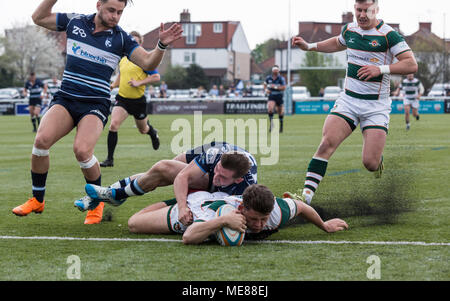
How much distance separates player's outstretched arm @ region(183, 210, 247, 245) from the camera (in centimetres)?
541

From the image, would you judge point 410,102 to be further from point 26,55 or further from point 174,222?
point 26,55

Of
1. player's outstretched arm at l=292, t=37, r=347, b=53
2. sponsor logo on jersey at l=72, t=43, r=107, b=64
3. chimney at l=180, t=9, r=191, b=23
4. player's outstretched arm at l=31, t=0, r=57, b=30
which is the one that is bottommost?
sponsor logo on jersey at l=72, t=43, r=107, b=64

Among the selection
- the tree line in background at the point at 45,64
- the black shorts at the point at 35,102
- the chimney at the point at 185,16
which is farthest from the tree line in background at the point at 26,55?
the black shorts at the point at 35,102

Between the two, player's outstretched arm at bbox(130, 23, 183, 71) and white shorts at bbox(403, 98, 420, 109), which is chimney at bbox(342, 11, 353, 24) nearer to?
white shorts at bbox(403, 98, 420, 109)

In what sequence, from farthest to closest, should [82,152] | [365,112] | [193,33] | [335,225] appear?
[193,33]
[365,112]
[82,152]
[335,225]

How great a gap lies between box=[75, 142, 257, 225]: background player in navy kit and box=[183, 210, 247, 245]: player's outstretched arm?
0.19 meters

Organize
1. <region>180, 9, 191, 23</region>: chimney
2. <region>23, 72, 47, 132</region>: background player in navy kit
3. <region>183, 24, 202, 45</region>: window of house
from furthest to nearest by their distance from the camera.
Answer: <region>183, 24, 202, 45</region>: window of house
<region>180, 9, 191, 23</region>: chimney
<region>23, 72, 47, 132</region>: background player in navy kit

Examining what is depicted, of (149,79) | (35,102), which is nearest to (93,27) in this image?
(149,79)

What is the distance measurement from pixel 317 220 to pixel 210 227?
3.43 feet

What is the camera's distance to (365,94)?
753 centimetres

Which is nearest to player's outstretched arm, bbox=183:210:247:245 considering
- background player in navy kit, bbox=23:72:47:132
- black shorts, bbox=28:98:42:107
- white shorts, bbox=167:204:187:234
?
white shorts, bbox=167:204:187:234

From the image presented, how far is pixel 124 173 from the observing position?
37.0 ft

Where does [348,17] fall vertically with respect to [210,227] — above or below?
above

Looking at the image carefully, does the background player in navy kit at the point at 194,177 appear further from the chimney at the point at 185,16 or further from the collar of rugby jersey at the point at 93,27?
the chimney at the point at 185,16
